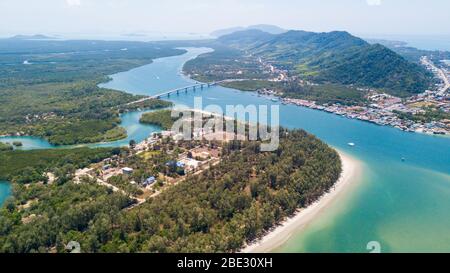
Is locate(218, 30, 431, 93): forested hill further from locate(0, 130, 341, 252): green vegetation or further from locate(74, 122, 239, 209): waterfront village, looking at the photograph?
locate(0, 130, 341, 252): green vegetation

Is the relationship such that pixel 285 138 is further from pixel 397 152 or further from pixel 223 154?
pixel 397 152

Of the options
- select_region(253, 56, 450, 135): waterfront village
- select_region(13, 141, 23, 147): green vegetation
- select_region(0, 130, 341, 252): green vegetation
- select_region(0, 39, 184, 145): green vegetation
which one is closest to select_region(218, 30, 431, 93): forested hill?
select_region(253, 56, 450, 135): waterfront village

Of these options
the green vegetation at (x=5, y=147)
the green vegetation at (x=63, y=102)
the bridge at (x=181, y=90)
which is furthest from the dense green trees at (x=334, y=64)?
the green vegetation at (x=5, y=147)

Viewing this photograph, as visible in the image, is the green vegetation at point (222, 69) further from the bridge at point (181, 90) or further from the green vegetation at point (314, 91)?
the green vegetation at point (314, 91)

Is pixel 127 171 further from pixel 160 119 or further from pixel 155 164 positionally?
pixel 160 119

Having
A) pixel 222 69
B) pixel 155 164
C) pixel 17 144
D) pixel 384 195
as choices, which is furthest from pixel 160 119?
pixel 222 69
